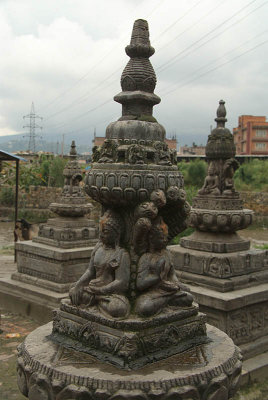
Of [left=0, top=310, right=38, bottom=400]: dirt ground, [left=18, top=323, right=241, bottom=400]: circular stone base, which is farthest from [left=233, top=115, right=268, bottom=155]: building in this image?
[left=18, top=323, right=241, bottom=400]: circular stone base

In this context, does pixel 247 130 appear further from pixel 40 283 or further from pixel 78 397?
pixel 78 397

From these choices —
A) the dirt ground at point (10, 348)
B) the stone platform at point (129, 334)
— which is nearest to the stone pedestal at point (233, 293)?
the stone platform at point (129, 334)

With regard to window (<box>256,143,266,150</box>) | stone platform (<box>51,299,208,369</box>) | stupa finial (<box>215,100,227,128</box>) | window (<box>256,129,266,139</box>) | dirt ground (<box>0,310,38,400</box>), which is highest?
window (<box>256,129,266,139</box>)

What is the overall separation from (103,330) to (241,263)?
3581mm

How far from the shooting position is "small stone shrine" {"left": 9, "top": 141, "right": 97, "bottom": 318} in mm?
8305

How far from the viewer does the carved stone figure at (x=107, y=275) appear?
336cm

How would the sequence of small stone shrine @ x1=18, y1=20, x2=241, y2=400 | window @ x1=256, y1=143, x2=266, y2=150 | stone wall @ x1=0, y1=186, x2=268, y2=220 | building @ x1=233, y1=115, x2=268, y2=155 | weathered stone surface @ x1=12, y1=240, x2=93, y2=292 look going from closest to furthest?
small stone shrine @ x1=18, y1=20, x2=241, y2=400 < weathered stone surface @ x1=12, y1=240, x2=93, y2=292 < stone wall @ x1=0, y1=186, x2=268, y2=220 < building @ x1=233, y1=115, x2=268, y2=155 < window @ x1=256, y1=143, x2=266, y2=150

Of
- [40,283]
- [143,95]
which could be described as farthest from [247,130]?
[143,95]

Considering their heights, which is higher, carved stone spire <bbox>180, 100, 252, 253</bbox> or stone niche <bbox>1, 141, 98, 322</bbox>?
carved stone spire <bbox>180, 100, 252, 253</bbox>

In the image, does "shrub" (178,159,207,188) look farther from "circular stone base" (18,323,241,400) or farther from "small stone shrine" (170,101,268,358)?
"circular stone base" (18,323,241,400)

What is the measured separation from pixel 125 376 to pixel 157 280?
0.81 metres

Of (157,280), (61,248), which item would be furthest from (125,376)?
(61,248)

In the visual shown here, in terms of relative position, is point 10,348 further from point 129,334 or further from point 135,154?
point 135,154

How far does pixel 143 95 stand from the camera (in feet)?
12.4
